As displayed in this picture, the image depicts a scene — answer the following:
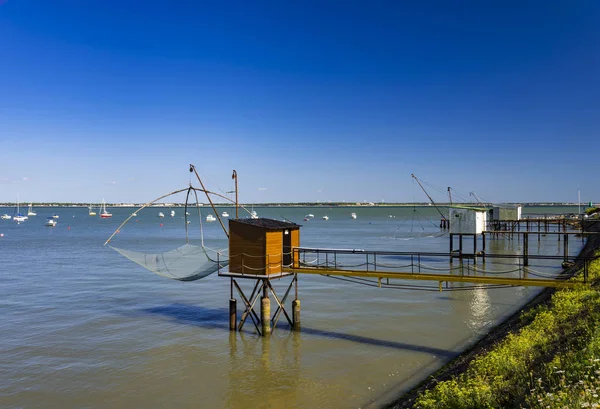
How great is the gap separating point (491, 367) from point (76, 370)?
52.2ft

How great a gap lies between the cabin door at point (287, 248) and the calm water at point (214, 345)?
3561 millimetres

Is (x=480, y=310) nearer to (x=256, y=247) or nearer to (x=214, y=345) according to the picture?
(x=256, y=247)

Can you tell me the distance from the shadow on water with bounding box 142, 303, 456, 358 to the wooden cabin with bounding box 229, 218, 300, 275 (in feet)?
13.2

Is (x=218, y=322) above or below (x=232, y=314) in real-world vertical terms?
below

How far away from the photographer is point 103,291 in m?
37.3

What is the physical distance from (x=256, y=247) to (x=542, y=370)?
14.4 metres

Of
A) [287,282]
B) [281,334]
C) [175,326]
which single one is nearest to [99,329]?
[175,326]

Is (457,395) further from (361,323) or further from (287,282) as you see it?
(287,282)

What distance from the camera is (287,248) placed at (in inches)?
1012

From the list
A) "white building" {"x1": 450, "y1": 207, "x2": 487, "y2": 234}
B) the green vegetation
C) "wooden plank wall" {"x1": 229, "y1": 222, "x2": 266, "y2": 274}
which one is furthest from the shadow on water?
"white building" {"x1": 450, "y1": 207, "x2": 487, "y2": 234}

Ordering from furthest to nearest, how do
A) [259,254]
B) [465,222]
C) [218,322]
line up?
[465,222] < [218,322] < [259,254]

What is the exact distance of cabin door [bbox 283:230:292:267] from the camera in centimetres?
2544

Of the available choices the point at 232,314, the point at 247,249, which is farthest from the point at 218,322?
the point at 247,249

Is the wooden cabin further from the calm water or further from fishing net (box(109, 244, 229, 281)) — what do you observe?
the calm water
